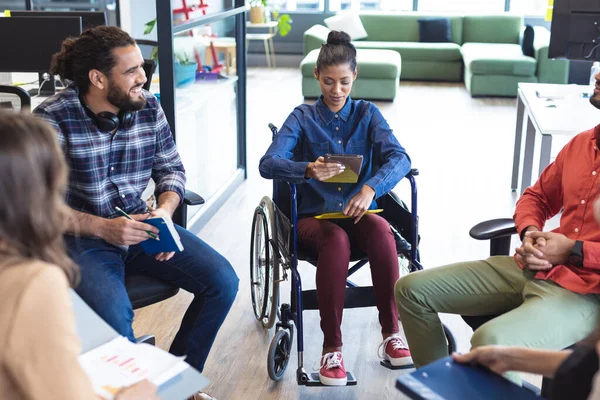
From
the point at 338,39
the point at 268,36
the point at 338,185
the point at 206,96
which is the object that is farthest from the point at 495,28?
the point at 338,185

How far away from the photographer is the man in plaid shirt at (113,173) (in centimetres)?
228

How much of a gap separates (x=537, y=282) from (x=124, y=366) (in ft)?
3.86

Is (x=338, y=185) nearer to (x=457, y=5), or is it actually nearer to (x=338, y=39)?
(x=338, y=39)

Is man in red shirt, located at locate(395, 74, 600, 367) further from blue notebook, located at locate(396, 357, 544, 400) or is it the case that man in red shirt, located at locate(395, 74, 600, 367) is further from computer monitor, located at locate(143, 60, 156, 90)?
computer monitor, located at locate(143, 60, 156, 90)

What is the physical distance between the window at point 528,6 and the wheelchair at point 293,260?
7.82m

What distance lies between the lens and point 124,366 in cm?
150

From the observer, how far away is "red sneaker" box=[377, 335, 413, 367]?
2.53 meters

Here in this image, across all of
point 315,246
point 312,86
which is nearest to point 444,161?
point 312,86

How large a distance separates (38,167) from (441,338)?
140cm

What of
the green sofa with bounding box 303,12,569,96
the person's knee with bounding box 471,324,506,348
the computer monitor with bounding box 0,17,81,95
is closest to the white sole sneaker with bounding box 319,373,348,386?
the person's knee with bounding box 471,324,506,348

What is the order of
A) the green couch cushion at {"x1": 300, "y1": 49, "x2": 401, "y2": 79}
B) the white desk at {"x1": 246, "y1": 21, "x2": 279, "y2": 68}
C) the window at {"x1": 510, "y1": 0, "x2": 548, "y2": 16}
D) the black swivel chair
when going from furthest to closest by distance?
1. the window at {"x1": 510, "y1": 0, "x2": 548, "y2": 16}
2. the white desk at {"x1": 246, "y1": 21, "x2": 279, "y2": 68}
3. the green couch cushion at {"x1": 300, "y1": 49, "x2": 401, "y2": 79}
4. the black swivel chair

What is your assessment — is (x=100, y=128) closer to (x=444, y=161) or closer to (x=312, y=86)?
(x=444, y=161)

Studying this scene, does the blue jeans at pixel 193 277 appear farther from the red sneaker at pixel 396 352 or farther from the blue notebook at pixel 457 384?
the blue notebook at pixel 457 384

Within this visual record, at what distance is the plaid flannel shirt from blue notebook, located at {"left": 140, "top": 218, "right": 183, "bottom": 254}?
0.20 m
